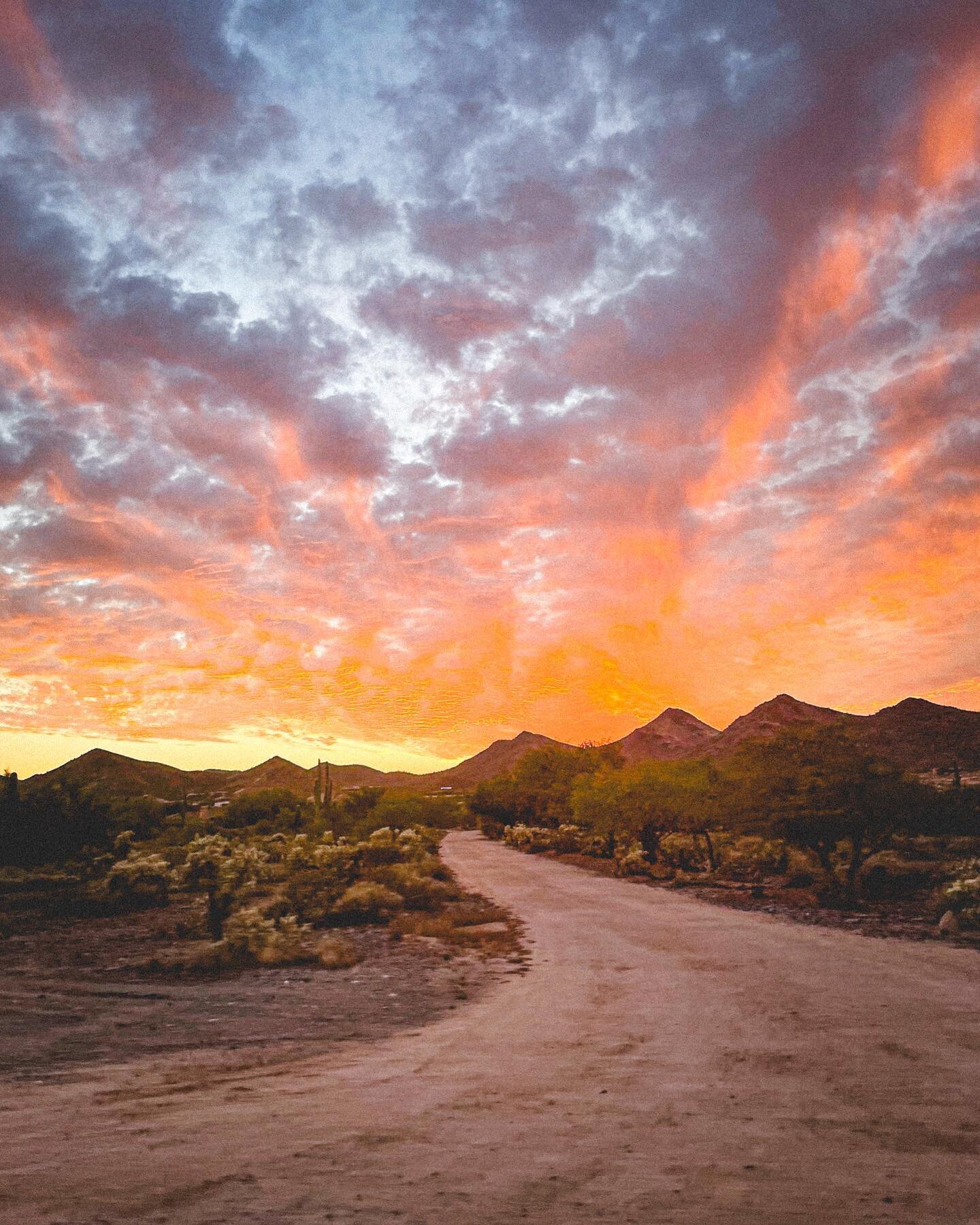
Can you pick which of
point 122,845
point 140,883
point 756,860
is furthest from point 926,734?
point 140,883

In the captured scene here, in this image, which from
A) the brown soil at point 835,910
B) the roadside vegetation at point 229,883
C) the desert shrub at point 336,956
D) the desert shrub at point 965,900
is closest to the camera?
the desert shrub at point 336,956

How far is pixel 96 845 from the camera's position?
43.2 metres

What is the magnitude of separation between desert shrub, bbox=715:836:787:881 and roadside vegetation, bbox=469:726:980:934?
94 mm

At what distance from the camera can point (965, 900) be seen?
64.4 feet

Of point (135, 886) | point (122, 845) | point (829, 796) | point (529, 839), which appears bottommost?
point (529, 839)

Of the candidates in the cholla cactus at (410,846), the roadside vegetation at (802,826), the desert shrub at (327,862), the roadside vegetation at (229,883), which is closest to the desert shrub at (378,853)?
the roadside vegetation at (229,883)

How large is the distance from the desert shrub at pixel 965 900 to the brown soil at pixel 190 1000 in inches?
473

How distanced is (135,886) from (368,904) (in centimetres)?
1030

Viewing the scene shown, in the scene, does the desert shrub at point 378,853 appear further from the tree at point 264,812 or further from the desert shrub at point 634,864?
the tree at point 264,812

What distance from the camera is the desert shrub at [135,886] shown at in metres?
25.8

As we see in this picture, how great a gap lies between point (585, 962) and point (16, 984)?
37.1 ft

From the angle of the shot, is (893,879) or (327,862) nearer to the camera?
(893,879)

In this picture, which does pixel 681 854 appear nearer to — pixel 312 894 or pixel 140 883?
pixel 312 894

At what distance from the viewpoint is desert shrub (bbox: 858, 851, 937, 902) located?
25.3 meters
